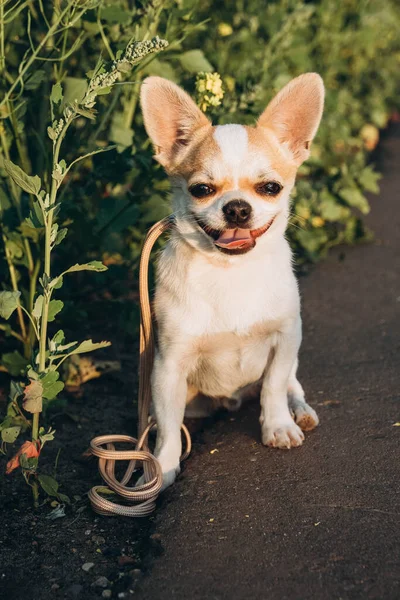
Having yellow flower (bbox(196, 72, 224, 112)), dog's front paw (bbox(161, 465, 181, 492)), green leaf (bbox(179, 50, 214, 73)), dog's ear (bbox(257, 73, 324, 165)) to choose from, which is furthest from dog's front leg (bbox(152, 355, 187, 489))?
green leaf (bbox(179, 50, 214, 73))

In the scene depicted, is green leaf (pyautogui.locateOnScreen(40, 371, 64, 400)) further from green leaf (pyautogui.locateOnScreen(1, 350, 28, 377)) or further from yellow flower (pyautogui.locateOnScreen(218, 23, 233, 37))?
yellow flower (pyautogui.locateOnScreen(218, 23, 233, 37))

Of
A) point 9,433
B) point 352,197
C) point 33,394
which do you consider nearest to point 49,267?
point 33,394

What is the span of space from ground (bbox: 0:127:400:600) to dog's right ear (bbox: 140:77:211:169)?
1290 millimetres

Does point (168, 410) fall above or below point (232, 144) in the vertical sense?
below

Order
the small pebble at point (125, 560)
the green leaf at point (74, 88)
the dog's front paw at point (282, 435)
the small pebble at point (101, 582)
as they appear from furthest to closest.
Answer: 1. the green leaf at point (74, 88)
2. the dog's front paw at point (282, 435)
3. the small pebble at point (125, 560)
4. the small pebble at point (101, 582)

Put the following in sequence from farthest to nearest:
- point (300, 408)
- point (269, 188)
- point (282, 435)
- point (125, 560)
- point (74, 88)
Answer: point (74, 88), point (300, 408), point (282, 435), point (269, 188), point (125, 560)

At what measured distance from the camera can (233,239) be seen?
130 inches

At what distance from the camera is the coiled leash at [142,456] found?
316 centimetres

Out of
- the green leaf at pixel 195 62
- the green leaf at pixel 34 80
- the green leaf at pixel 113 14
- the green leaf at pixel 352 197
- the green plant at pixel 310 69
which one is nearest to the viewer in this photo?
the green leaf at pixel 34 80

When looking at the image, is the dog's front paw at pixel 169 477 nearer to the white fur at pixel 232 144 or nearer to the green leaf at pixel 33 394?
the green leaf at pixel 33 394

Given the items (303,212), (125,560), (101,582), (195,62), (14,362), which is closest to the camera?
(101,582)

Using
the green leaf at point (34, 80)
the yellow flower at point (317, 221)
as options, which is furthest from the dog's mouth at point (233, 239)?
the yellow flower at point (317, 221)

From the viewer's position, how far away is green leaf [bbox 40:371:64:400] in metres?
2.97

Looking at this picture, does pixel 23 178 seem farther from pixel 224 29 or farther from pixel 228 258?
pixel 224 29
